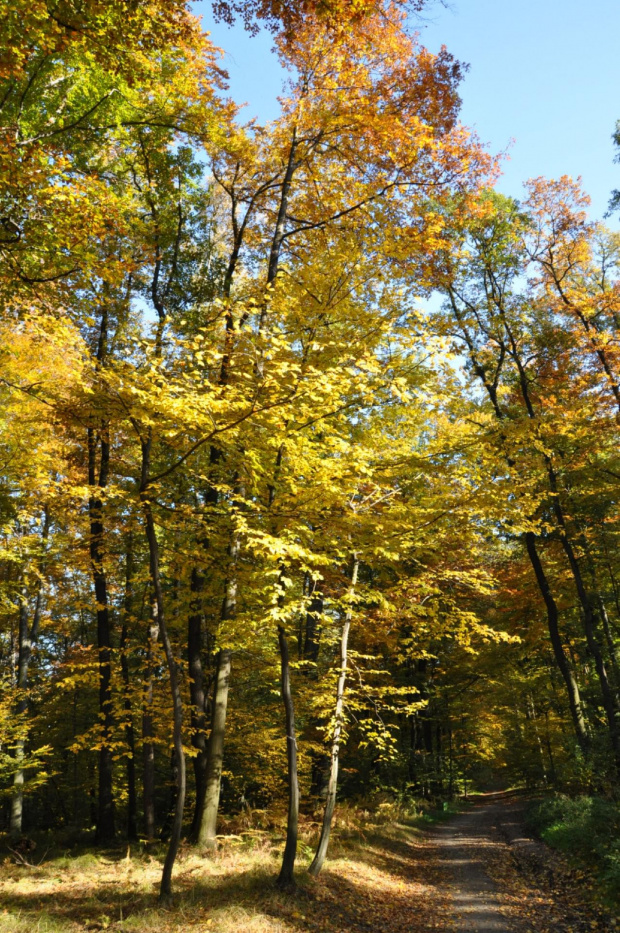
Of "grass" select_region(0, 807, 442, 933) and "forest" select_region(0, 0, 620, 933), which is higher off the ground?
"forest" select_region(0, 0, 620, 933)

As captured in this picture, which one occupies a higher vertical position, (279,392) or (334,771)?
(279,392)

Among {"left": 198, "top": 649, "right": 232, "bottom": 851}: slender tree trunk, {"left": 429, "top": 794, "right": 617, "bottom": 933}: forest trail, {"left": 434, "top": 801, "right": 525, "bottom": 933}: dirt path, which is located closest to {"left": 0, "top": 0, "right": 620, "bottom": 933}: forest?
{"left": 198, "top": 649, "right": 232, "bottom": 851}: slender tree trunk

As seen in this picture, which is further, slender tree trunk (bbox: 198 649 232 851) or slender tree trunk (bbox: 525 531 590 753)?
slender tree trunk (bbox: 525 531 590 753)

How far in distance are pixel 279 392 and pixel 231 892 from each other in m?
6.38

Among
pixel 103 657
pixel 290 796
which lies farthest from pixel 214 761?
pixel 103 657

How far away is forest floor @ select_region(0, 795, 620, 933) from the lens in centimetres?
585

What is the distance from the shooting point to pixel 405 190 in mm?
8688

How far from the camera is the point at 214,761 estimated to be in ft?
28.5

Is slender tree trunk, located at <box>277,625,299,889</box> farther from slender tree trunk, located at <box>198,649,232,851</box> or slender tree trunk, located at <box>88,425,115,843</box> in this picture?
slender tree trunk, located at <box>88,425,115,843</box>

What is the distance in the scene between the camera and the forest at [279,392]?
584cm

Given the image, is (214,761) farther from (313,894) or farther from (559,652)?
(559,652)

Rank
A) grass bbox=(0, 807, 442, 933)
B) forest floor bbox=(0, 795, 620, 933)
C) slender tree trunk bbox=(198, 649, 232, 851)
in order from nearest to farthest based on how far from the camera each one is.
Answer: grass bbox=(0, 807, 442, 933) < forest floor bbox=(0, 795, 620, 933) < slender tree trunk bbox=(198, 649, 232, 851)

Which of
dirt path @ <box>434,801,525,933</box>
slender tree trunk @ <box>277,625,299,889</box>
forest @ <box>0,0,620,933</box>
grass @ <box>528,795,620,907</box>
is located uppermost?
forest @ <box>0,0,620,933</box>

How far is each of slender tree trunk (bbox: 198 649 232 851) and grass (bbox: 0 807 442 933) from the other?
0.32 metres
